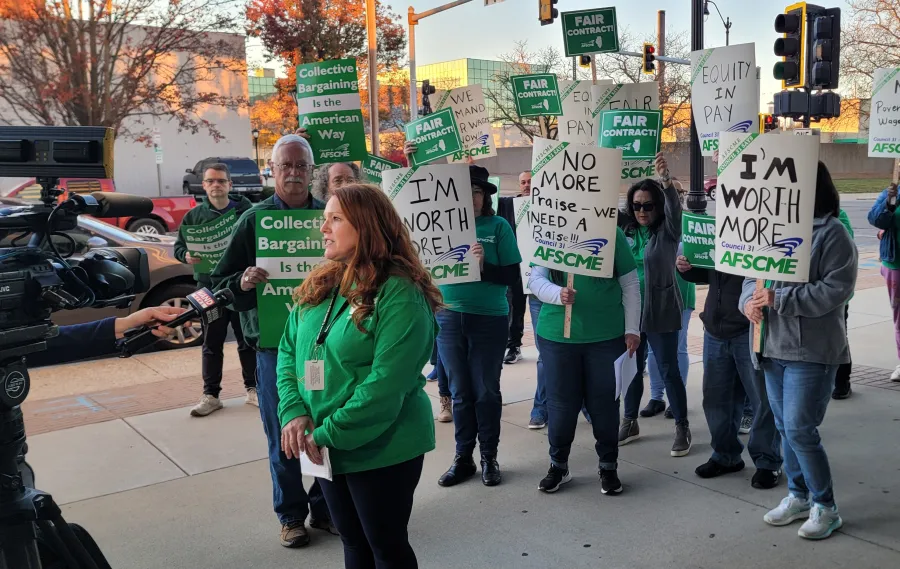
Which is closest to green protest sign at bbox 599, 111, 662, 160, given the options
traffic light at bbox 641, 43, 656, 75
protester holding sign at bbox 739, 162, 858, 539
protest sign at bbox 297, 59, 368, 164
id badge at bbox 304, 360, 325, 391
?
protest sign at bbox 297, 59, 368, 164

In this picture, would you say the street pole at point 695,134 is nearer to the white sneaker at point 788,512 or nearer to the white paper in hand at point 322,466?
the white sneaker at point 788,512

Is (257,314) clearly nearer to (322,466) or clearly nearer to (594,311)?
(322,466)

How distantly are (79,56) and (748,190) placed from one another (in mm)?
19330

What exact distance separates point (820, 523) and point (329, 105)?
462 cm

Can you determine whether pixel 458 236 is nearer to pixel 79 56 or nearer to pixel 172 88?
pixel 79 56

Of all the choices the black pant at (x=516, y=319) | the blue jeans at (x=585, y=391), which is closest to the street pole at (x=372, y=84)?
the black pant at (x=516, y=319)

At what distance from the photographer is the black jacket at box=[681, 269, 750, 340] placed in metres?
4.91

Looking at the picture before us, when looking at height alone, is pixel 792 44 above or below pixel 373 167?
above

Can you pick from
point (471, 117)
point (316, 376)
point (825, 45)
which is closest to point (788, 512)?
point (316, 376)

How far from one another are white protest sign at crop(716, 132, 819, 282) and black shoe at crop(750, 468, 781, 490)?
1322 millimetres

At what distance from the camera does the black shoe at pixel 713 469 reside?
501 cm

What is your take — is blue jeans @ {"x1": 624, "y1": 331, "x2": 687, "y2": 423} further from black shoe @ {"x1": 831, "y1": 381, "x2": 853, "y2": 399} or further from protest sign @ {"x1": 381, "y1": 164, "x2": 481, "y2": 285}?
black shoe @ {"x1": 831, "y1": 381, "x2": 853, "y2": 399}

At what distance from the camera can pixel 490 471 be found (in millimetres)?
5062

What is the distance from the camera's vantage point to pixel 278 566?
403 cm
